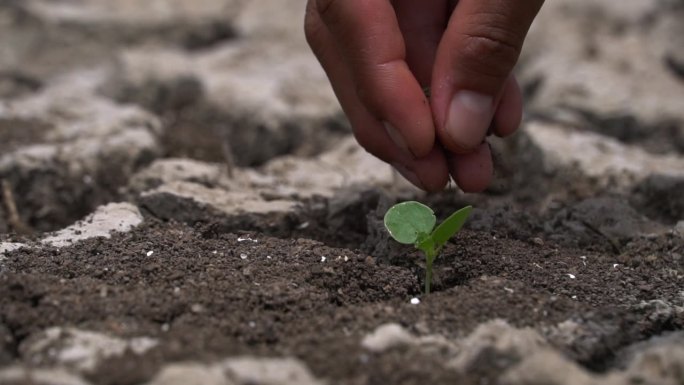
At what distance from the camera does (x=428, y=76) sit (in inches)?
75.7

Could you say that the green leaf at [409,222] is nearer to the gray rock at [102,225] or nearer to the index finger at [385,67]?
the index finger at [385,67]

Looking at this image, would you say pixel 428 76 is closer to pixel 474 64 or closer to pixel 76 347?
pixel 474 64

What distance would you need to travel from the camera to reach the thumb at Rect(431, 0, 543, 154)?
5.14 ft

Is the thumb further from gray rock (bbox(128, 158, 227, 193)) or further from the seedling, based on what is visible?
gray rock (bbox(128, 158, 227, 193))

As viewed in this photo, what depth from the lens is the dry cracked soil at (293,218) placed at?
1.25 m

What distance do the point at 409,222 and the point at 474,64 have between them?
1.11 ft

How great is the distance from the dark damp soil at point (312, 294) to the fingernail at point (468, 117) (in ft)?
0.72

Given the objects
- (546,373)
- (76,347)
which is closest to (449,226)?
(546,373)

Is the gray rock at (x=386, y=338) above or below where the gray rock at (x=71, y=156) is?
above

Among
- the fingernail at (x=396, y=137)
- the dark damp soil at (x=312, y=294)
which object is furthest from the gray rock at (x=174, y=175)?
the fingernail at (x=396, y=137)

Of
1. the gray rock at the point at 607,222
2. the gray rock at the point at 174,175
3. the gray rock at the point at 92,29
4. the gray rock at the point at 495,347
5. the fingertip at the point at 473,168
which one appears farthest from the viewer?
the gray rock at the point at 92,29

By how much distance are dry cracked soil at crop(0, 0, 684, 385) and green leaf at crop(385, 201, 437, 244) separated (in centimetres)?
10

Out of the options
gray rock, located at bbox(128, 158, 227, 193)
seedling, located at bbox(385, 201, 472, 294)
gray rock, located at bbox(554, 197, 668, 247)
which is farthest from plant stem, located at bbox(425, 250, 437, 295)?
gray rock, located at bbox(128, 158, 227, 193)

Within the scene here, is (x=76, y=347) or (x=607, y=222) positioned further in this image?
(x=607, y=222)
